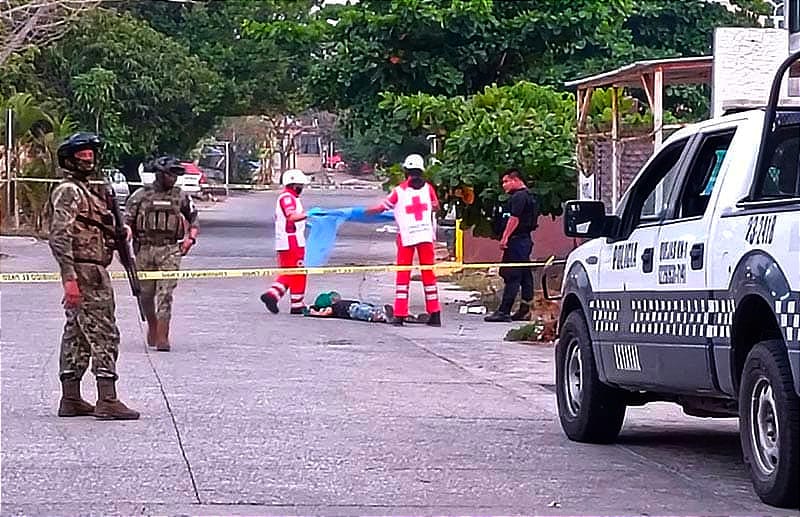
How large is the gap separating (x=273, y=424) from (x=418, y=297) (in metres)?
11.1

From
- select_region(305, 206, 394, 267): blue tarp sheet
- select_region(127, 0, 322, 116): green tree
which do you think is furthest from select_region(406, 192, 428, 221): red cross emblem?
select_region(127, 0, 322, 116): green tree

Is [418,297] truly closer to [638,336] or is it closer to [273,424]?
[273,424]

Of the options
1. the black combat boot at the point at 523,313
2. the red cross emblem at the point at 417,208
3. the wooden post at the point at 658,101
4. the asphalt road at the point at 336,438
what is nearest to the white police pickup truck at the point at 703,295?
the asphalt road at the point at 336,438

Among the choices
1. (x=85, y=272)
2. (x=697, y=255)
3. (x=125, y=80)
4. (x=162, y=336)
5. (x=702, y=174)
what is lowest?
(x=162, y=336)

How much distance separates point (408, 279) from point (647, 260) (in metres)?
9.12

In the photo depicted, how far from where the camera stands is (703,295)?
8000 mm

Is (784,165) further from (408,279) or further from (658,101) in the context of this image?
(408,279)

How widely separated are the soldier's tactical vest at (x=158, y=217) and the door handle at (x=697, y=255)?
7.46 metres

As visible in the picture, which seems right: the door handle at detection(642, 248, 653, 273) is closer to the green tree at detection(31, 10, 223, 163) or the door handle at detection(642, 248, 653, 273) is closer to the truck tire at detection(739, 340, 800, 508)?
the truck tire at detection(739, 340, 800, 508)

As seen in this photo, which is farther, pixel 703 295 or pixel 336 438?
pixel 336 438

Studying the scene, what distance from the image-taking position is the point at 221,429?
991cm

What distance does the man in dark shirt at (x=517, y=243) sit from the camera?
703 inches

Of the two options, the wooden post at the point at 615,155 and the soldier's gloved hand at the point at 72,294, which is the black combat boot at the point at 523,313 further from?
the soldier's gloved hand at the point at 72,294

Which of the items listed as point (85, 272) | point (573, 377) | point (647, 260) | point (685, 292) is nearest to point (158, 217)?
point (85, 272)
